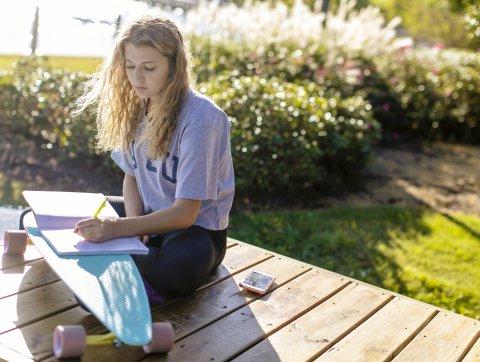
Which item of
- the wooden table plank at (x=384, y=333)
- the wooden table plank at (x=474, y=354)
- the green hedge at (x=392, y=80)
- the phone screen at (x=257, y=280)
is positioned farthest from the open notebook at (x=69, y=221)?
the green hedge at (x=392, y=80)

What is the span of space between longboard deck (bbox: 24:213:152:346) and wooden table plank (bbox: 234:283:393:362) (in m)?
0.43

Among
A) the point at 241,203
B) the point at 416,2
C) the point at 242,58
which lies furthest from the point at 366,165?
the point at 416,2

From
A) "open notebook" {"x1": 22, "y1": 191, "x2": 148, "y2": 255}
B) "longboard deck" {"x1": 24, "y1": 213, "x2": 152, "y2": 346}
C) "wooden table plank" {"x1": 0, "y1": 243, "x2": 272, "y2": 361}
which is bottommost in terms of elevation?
"wooden table plank" {"x1": 0, "y1": 243, "x2": 272, "y2": 361}

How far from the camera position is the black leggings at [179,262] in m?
2.78

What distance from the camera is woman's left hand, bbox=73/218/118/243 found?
2684 mm

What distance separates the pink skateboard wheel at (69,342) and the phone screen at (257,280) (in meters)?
0.98

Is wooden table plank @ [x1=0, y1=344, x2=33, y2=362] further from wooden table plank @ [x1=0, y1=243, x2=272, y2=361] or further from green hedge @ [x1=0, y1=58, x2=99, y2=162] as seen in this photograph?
green hedge @ [x1=0, y1=58, x2=99, y2=162]

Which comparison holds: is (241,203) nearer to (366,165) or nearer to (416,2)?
(366,165)

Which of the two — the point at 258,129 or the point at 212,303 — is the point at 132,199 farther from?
the point at 258,129

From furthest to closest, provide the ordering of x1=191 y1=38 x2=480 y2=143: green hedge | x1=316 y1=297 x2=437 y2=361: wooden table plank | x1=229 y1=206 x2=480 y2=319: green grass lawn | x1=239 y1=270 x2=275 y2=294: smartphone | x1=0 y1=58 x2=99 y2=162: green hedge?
x1=191 y1=38 x2=480 y2=143: green hedge < x1=0 y1=58 x2=99 y2=162: green hedge < x1=229 y1=206 x2=480 y2=319: green grass lawn < x1=239 y1=270 x2=275 y2=294: smartphone < x1=316 y1=297 x2=437 y2=361: wooden table plank

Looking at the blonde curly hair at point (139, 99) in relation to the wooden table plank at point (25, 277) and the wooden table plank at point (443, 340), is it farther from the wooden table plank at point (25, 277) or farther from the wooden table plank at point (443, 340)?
the wooden table plank at point (443, 340)

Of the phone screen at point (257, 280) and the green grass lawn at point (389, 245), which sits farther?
the green grass lawn at point (389, 245)

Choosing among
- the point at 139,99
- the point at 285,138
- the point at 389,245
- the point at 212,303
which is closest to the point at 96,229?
the point at 212,303

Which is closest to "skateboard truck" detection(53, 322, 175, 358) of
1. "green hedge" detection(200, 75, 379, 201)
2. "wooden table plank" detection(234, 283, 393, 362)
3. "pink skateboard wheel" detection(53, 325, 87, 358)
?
"pink skateboard wheel" detection(53, 325, 87, 358)
